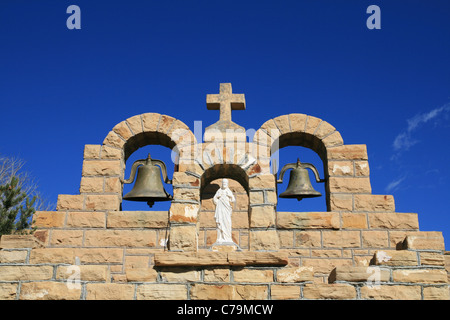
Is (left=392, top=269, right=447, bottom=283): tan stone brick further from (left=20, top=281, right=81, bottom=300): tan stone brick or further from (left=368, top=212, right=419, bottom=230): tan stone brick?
(left=20, top=281, right=81, bottom=300): tan stone brick

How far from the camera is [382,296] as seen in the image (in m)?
4.45

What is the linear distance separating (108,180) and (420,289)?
4.33 m

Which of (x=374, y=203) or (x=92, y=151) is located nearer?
(x=374, y=203)

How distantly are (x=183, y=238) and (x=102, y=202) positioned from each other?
167cm

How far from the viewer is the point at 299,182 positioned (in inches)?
246

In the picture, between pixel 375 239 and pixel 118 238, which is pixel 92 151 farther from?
pixel 375 239

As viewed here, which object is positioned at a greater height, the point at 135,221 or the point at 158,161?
the point at 158,161

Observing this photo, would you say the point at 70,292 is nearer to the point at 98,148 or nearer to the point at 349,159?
the point at 98,148

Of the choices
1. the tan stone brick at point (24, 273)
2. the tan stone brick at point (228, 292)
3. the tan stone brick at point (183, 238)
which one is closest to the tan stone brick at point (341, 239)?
the tan stone brick at point (228, 292)

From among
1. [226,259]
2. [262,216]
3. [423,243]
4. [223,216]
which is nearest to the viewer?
[226,259]

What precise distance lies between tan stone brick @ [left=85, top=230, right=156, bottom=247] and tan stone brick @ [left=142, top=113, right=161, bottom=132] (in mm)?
1571

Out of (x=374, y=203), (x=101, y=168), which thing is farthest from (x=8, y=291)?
(x=374, y=203)
